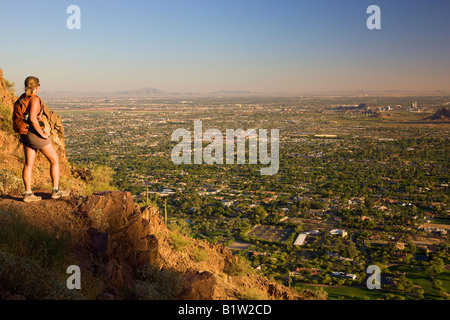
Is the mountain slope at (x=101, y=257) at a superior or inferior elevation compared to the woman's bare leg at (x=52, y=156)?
inferior

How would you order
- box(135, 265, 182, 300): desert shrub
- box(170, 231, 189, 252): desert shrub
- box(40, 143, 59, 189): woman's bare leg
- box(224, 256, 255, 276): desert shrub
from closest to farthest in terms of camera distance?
box(135, 265, 182, 300): desert shrub → box(40, 143, 59, 189): woman's bare leg → box(170, 231, 189, 252): desert shrub → box(224, 256, 255, 276): desert shrub

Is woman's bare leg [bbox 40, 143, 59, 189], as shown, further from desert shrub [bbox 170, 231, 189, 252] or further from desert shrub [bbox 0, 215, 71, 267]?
desert shrub [bbox 170, 231, 189, 252]

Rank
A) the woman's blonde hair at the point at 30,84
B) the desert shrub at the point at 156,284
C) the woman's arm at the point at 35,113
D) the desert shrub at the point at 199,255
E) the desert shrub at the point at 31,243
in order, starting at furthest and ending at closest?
the desert shrub at the point at 199,255 → the woman's blonde hair at the point at 30,84 → the woman's arm at the point at 35,113 → the desert shrub at the point at 156,284 → the desert shrub at the point at 31,243

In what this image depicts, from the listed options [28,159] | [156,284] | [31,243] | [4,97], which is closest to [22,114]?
[28,159]

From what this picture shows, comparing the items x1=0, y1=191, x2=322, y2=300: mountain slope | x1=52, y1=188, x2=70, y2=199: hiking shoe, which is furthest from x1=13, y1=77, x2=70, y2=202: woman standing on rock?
x1=0, y1=191, x2=322, y2=300: mountain slope

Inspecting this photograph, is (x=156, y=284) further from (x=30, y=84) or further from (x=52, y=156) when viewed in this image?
(x=30, y=84)

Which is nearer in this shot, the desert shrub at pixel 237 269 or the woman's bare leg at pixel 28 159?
the woman's bare leg at pixel 28 159

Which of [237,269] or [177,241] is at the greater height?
[177,241]

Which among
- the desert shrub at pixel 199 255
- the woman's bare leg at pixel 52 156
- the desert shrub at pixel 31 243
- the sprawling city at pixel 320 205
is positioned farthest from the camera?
the sprawling city at pixel 320 205

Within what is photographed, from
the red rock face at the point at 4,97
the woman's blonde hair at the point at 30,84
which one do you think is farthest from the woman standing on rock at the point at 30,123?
the red rock face at the point at 4,97

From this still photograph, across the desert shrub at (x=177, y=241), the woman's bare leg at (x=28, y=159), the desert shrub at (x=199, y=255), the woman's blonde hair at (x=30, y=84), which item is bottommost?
the desert shrub at (x=199, y=255)

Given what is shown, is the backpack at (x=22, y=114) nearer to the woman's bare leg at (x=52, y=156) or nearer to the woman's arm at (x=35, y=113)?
the woman's arm at (x=35, y=113)
